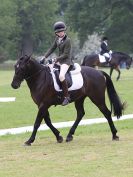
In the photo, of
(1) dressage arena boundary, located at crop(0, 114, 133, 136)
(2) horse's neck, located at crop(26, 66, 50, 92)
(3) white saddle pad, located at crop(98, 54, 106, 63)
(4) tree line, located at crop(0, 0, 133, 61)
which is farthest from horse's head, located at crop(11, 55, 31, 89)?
(4) tree line, located at crop(0, 0, 133, 61)

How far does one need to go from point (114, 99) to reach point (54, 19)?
93106 mm

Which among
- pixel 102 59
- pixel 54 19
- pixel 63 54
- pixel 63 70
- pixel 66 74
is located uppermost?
pixel 63 54

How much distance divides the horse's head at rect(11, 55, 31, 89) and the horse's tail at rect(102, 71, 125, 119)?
2.19 metres

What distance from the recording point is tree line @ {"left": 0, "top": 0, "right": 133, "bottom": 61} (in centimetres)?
7269

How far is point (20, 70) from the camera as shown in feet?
45.3

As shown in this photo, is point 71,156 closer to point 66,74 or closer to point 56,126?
point 66,74

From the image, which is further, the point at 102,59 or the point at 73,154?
the point at 102,59

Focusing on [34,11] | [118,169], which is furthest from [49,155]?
[34,11]

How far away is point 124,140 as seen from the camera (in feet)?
46.9

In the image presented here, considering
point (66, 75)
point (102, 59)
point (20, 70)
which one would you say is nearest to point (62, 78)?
point (66, 75)

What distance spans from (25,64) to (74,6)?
60.9m

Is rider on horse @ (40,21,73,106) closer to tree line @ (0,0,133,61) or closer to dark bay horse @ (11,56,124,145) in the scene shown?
dark bay horse @ (11,56,124,145)

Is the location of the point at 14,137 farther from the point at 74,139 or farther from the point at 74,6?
the point at 74,6

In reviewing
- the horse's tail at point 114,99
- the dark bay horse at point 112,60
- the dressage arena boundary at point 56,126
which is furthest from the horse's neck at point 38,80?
the dark bay horse at point 112,60
